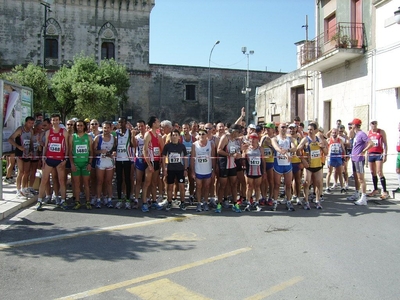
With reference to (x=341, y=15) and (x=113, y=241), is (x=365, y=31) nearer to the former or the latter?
(x=341, y=15)

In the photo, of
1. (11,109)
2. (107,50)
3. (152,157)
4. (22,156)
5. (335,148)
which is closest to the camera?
(152,157)

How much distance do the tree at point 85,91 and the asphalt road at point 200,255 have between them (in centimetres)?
1827

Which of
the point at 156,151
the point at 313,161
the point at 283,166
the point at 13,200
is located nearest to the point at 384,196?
the point at 313,161

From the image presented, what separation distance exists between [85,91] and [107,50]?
46.8 feet

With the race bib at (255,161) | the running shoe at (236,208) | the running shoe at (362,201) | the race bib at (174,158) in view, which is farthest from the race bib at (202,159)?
the running shoe at (362,201)

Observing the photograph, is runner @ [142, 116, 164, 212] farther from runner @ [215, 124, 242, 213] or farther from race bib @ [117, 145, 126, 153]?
runner @ [215, 124, 242, 213]

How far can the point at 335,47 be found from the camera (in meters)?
17.1

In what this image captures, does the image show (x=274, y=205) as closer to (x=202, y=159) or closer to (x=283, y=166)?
(x=283, y=166)

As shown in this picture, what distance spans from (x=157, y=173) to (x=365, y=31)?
40.6ft

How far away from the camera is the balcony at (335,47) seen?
658 inches

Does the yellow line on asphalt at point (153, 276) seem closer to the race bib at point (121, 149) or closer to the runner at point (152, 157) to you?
the runner at point (152, 157)

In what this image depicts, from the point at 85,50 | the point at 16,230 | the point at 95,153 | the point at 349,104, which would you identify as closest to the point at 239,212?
the point at 95,153

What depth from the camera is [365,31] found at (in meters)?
16.5

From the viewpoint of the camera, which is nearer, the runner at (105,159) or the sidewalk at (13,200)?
the sidewalk at (13,200)
